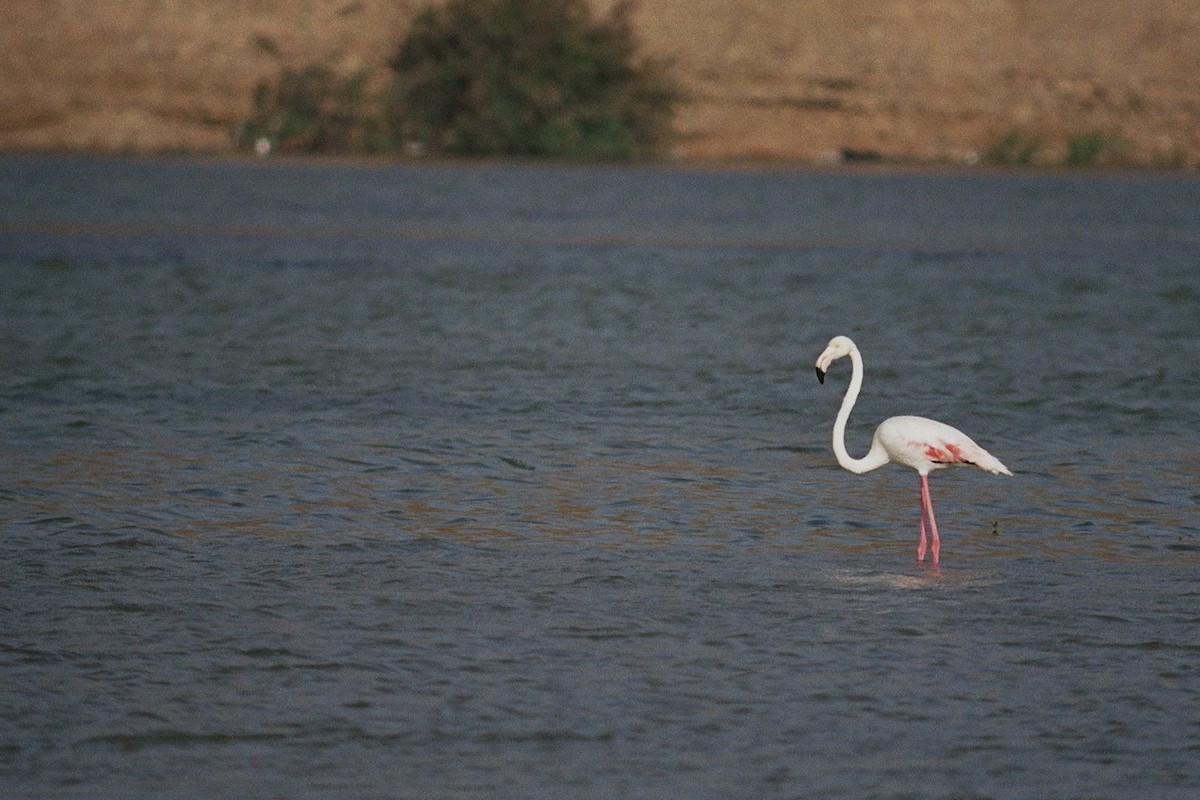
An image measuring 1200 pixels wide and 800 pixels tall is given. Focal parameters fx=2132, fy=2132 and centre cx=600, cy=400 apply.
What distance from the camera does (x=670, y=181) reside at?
161ft

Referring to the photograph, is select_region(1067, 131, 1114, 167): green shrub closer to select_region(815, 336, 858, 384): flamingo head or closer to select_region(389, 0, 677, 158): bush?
select_region(389, 0, 677, 158): bush

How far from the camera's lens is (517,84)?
5822 cm

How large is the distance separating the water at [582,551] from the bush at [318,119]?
3654cm

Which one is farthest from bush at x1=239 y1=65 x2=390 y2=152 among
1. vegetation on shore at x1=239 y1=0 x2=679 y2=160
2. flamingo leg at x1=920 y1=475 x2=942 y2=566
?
flamingo leg at x1=920 y1=475 x2=942 y2=566

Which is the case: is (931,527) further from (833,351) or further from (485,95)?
(485,95)

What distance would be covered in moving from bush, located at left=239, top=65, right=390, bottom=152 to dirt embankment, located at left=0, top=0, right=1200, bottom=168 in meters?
1.47

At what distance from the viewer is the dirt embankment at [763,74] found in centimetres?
6081

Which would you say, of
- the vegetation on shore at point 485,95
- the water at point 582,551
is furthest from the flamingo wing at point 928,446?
the vegetation on shore at point 485,95

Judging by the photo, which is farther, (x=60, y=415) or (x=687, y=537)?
(x=60, y=415)

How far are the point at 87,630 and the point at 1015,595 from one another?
3652mm

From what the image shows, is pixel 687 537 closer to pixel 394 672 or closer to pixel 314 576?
pixel 314 576

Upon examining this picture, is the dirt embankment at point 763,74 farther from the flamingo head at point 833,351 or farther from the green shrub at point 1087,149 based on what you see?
the flamingo head at point 833,351

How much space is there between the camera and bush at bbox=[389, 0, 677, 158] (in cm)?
5828

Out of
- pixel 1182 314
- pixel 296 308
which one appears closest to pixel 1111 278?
pixel 1182 314
